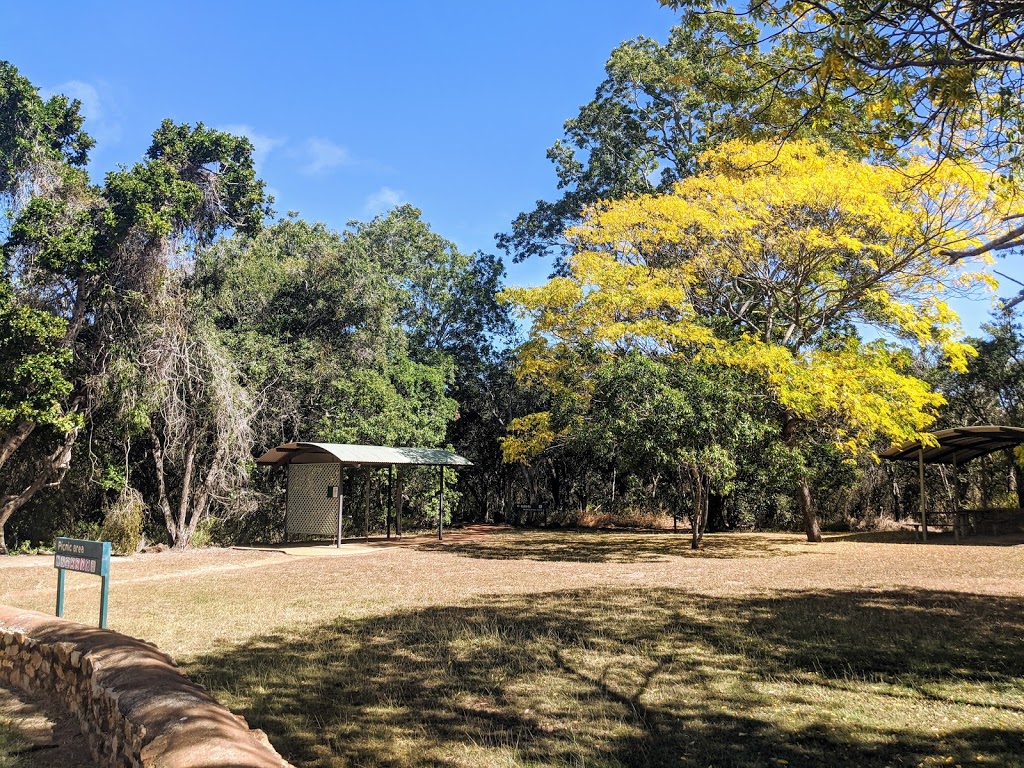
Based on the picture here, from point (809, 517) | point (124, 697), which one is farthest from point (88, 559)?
point (809, 517)

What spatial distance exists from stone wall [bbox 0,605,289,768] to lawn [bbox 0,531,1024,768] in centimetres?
73

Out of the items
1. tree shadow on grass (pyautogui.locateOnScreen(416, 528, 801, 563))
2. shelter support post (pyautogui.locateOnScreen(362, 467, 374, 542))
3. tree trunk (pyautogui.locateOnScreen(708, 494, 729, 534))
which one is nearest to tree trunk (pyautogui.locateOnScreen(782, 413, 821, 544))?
tree shadow on grass (pyautogui.locateOnScreen(416, 528, 801, 563))

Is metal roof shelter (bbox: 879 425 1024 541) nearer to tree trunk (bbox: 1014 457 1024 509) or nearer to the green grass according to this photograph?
tree trunk (bbox: 1014 457 1024 509)

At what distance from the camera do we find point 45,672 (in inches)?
195

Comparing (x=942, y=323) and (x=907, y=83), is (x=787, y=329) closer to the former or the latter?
(x=942, y=323)

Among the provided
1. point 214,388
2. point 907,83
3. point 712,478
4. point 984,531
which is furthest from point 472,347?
point 907,83

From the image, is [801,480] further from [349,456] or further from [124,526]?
[124,526]

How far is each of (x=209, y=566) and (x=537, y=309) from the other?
870 cm

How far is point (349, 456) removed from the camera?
50.8 feet

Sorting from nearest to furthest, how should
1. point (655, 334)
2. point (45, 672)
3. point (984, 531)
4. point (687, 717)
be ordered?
point (687, 717) < point (45, 672) < point (655, 334) < point (984, 531)

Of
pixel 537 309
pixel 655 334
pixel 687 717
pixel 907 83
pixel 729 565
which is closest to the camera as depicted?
pixel 687 717

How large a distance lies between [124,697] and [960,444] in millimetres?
18601

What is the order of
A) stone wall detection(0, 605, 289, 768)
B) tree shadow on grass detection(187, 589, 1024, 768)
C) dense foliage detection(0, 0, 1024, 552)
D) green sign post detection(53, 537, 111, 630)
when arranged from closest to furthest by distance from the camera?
stone wall detection(0, 605, 289, 768)
tree shadow on grass detection(187, 589, 1024, 768)
green sign post detection(53, 537, 111, 630)
dense foliage detection(0, 0, 1024, 552)

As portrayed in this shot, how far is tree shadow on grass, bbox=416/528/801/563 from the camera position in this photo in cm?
1390
